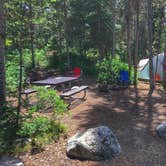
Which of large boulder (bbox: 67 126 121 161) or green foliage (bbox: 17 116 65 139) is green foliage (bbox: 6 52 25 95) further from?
large boulder (bbox: 67 126 121 161)

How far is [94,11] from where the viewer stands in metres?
22.3

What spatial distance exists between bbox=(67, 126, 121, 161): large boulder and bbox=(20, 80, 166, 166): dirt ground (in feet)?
0.43

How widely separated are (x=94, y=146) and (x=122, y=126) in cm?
203

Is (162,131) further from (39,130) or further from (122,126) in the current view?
(39,130)

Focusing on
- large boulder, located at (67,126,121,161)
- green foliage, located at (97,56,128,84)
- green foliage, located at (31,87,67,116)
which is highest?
green foliage, located at (97,56,128,84)

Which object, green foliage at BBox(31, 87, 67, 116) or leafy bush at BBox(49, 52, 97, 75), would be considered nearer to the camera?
green foliage at BBox(31, 87, 67, 116)

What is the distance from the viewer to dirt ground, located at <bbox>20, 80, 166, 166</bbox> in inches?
254

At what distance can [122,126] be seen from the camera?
838 centimetres

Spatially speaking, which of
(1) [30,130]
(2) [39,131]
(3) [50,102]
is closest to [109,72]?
(3) [50,102]

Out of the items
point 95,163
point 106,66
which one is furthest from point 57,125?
point 106,66

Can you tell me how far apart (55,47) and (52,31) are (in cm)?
181

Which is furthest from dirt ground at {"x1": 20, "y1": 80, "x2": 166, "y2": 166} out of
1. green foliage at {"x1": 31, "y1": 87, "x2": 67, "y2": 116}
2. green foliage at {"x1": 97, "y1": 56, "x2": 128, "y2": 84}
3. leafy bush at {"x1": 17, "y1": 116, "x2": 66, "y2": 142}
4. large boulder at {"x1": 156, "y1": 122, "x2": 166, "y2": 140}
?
green foliage at {"x1": 97, "y1": 56, "x2": 128, "y2": 84}

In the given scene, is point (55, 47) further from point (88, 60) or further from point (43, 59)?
point (88, 60)

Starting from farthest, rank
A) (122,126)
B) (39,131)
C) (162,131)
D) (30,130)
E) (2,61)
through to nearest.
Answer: (122,126) → (2,61) → (162,131) → (39,131) → (30,130)
